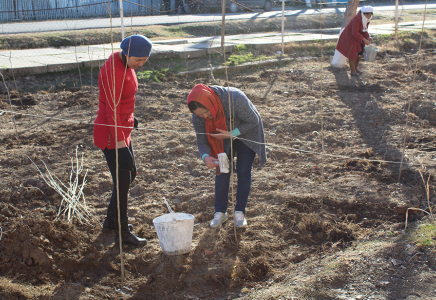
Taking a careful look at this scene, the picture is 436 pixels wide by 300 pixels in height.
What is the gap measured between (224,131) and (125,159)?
0.75 meters

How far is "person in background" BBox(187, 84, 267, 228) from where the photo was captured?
259 cm

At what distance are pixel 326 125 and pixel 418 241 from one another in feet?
9.70

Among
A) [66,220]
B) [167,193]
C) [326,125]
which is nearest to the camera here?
[66,220]

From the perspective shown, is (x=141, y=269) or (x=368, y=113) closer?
(x=141, y=269)

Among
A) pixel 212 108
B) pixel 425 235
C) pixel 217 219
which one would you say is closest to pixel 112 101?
pixel 212 108

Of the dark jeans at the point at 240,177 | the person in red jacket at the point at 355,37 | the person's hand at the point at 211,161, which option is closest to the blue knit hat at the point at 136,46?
the person's hand at the point at 211,161

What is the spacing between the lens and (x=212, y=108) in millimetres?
2588

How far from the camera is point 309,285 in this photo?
2240 millimetres

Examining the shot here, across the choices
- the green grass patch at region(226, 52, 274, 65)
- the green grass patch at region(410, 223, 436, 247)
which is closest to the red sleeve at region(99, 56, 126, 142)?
the green grass patch at region(410, 223, 436, 247)

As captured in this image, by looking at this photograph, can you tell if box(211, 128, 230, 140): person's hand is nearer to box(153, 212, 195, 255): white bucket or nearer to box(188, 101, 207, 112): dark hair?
box(188, 101, 207, 112): dark hair

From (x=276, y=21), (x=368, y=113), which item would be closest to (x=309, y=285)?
(x=368, y=113)

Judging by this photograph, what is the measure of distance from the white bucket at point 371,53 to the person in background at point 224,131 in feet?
22.7

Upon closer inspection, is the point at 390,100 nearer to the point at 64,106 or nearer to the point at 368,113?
the point at 368,113

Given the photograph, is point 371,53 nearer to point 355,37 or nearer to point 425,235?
point 355,37
